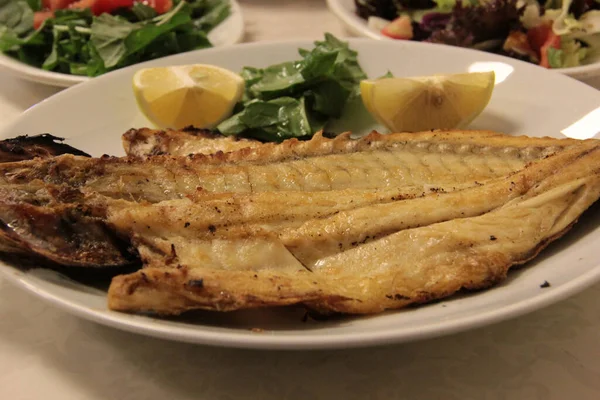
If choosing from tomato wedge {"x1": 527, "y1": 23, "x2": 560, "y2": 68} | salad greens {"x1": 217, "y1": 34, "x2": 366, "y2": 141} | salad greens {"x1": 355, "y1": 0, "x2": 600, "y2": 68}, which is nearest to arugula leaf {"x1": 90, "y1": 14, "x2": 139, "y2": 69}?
salad greens {"x1": 217, "y1": 34, "x2": 366, "y2": 141}

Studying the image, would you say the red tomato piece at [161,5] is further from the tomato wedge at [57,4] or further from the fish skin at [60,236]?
the fish skin at [60,236]

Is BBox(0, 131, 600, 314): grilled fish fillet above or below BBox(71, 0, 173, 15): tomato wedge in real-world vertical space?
above

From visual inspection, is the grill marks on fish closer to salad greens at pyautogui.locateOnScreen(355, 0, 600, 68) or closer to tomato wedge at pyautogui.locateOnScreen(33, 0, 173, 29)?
salad greens at pyautogui.locateOnScreen(355, 0, 600, 68)

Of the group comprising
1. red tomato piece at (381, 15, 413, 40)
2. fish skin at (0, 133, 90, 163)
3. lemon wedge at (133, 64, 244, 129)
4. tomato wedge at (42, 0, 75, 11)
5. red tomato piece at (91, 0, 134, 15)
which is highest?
fish skin at (0, 133, 90, 163)

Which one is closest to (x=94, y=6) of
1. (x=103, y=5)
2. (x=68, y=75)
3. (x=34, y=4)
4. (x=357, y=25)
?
(x=103, y=5)

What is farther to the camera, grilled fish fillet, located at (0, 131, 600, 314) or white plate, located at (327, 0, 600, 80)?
white plate, located at (327, 0, 600, 80)

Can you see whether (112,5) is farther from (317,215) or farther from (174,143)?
(317,215)

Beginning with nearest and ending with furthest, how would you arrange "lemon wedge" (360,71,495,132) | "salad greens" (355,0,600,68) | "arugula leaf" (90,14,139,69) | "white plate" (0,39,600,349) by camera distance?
"white plate" (0,39,600,349) < "lemon wedge" (360,71,495,132) < "arugula leaf" (90,14,139,69) < "salad greens" (355,0,600,68)
